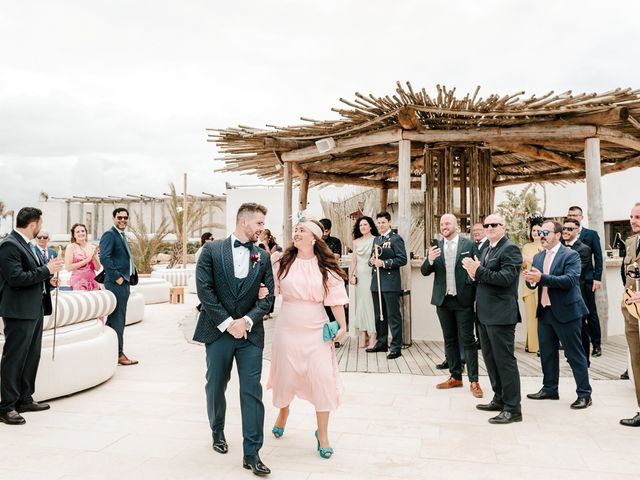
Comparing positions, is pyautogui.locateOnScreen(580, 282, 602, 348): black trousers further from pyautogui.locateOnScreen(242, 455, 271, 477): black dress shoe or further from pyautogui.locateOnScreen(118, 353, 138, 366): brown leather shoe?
pyautogui.locateOnScreen(118, 353, 138, 366): brown leather shoe

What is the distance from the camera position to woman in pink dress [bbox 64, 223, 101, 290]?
23.5 ft

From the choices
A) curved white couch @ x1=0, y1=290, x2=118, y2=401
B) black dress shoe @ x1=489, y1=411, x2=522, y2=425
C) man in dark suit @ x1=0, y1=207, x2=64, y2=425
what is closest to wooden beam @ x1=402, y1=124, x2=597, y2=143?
black dress shoe @ x1=489, y1=411, x2=522, y2=425

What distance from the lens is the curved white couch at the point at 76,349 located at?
489 cm

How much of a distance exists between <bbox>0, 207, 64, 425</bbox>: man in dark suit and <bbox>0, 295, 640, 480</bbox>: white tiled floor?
8.8 inches

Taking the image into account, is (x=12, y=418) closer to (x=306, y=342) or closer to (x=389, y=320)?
(x=306, y=342)

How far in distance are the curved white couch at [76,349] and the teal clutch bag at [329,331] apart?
2.69 m

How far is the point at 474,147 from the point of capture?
10188 mm

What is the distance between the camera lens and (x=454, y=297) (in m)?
5.37

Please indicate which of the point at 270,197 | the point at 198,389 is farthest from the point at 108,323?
the point at 270,197

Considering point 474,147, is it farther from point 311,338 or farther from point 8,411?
point 8,411

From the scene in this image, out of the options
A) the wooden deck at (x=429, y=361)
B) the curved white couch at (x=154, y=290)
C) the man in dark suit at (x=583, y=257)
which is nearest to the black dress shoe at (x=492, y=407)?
the wooden deck at (x=429, y=361)

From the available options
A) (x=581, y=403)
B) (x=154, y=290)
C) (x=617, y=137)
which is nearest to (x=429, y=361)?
(x=581, y=403)

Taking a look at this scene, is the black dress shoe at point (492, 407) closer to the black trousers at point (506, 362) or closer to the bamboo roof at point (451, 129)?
the black trousers at point (506, 362)

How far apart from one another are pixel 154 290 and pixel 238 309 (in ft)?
37.4
